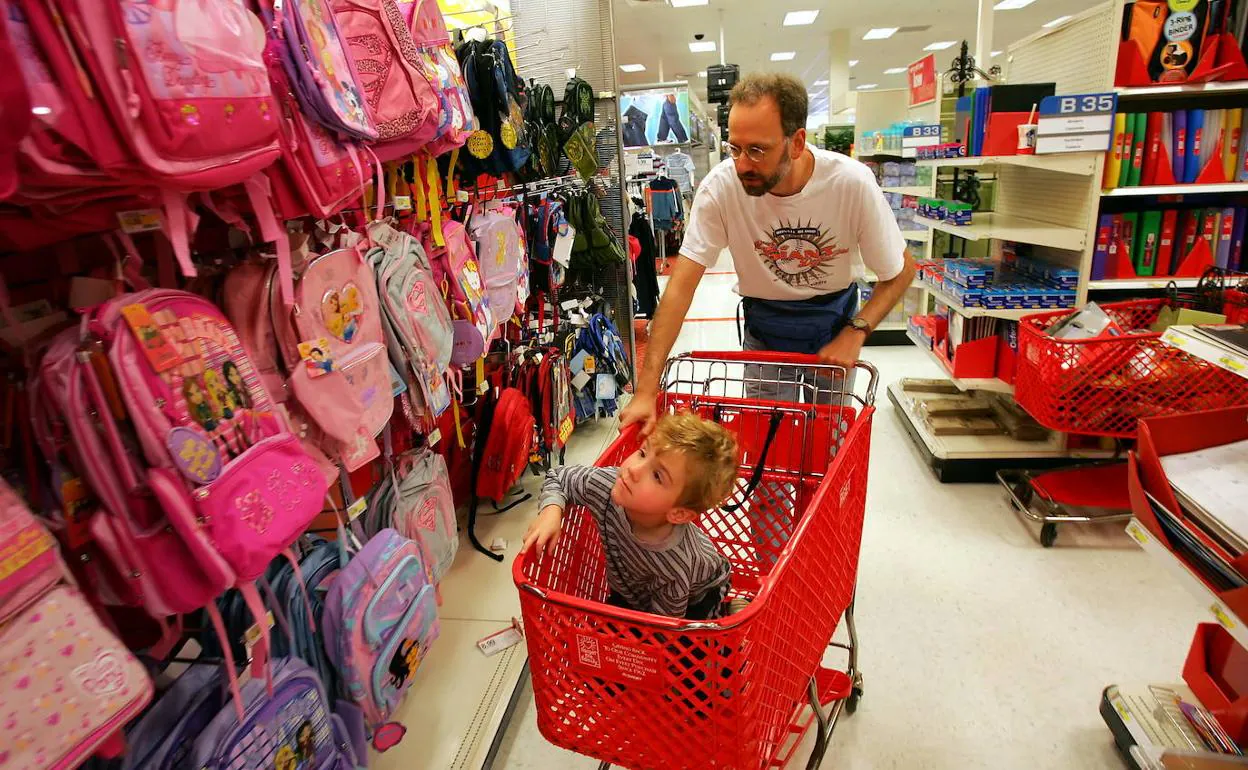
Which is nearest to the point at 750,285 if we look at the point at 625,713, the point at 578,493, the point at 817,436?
the point at 817,436

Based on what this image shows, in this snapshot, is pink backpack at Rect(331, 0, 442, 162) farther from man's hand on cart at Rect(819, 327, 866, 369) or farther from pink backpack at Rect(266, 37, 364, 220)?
man's hand on cart at Rect(819, 327, 866, 369)

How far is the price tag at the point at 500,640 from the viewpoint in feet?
8.02

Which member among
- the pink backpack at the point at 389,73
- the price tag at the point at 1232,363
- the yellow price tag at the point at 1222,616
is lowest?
the yellow price tag at the point at 1222,616

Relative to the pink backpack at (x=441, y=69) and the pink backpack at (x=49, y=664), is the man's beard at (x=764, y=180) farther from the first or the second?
the pink backpack at (x=49, y=664)

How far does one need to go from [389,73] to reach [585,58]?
9.59 ft

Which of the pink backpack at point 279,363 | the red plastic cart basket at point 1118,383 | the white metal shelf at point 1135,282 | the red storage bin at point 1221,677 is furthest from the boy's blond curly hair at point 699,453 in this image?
the white metal shelf at point 1135,282

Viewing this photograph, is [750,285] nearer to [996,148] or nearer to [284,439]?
[284,439]

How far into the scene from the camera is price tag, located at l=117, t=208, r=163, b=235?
1227 mm

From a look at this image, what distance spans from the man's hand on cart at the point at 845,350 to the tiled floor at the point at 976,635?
1.11 meters

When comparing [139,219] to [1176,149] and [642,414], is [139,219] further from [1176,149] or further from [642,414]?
[1176,149]

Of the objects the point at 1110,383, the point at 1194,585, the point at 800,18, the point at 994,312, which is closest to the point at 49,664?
the point at 1194,585

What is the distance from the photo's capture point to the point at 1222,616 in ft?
4.75

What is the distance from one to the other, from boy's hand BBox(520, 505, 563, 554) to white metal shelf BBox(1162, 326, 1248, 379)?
1.42m

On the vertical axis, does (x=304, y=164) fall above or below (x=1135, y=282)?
above
